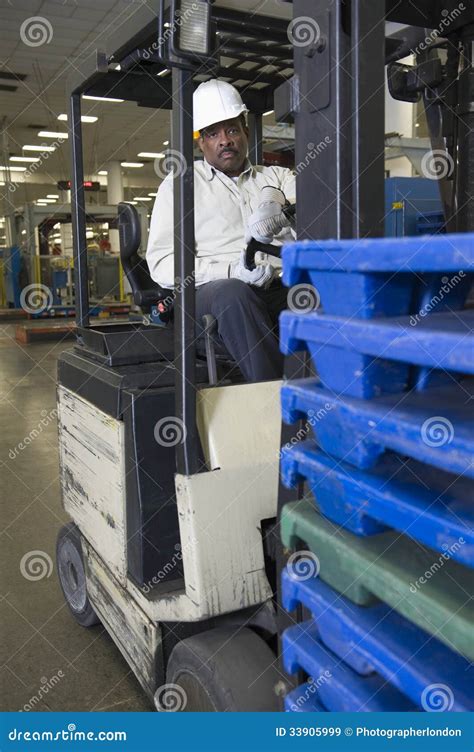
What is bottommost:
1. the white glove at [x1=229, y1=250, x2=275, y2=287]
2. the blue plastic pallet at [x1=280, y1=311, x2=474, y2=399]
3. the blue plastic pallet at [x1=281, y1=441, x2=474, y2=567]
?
the blue plastic pallet at [x1=281, y1=441, x2=474, y2=567]

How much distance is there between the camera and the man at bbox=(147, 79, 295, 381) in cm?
199

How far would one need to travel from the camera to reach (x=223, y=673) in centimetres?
165

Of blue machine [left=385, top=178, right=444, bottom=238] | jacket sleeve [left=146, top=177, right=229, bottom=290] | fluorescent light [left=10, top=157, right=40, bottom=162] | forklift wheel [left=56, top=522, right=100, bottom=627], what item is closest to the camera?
jacket sleeve [left=146, top=177, right=229, bottom=290]

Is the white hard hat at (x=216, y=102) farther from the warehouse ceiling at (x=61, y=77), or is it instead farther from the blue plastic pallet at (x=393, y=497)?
the blue plastic pallet at (x=393, y=497)

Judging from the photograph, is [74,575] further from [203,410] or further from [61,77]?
[61,77]

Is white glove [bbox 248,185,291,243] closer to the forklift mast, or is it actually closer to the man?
the man

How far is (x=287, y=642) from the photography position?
4.22 feet

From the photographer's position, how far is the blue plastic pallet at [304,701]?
1.25 meters

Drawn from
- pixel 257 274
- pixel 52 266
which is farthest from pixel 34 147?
pixel 257 274

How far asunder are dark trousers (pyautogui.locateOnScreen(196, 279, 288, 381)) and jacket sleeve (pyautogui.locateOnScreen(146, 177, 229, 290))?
151mm

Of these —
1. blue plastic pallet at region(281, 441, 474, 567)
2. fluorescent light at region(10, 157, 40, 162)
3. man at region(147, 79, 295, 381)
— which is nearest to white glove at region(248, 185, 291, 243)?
man at region(147, 79, 295, 381)

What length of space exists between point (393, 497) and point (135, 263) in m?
1.52

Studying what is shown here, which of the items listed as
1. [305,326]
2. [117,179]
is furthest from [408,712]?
[117,179]

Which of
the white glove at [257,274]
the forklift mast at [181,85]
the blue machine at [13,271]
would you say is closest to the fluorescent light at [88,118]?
the blue machine at [13,271]
